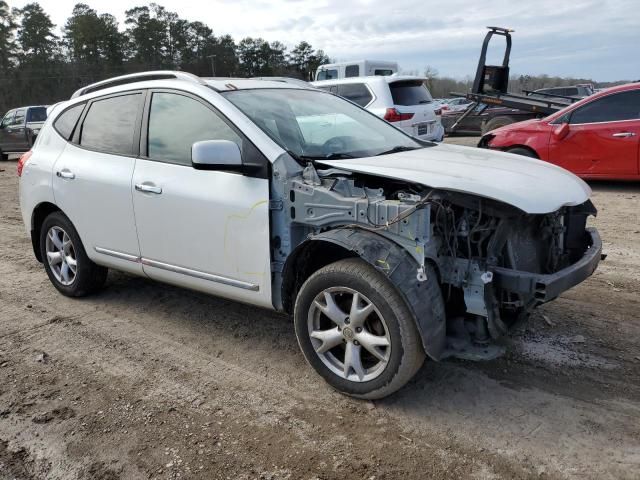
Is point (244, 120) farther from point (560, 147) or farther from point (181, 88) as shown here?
→ point (560, 147)

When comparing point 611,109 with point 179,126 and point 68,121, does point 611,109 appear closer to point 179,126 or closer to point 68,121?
point 179,126

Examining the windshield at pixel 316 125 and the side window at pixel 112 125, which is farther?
the side window at pixel 112 125

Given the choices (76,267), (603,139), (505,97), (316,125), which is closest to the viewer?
(316,125)

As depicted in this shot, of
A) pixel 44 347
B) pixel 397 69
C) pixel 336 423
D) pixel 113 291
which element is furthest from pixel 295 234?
pixel 397 69

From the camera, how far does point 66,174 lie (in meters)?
4.67

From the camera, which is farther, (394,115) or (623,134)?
(394,115)

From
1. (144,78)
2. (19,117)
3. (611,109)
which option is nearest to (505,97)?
(611,109)

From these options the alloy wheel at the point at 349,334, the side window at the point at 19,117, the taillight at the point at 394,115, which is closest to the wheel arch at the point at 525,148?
the taillight at the point at 394,115

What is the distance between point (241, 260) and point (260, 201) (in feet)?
1.40

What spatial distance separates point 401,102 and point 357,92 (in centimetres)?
98

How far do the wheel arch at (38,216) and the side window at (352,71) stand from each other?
14.9 metres

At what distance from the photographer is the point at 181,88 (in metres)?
3.99

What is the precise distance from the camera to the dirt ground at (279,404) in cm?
270

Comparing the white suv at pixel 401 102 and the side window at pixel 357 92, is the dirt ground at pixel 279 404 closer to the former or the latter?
the white suv at pixel 401 102
